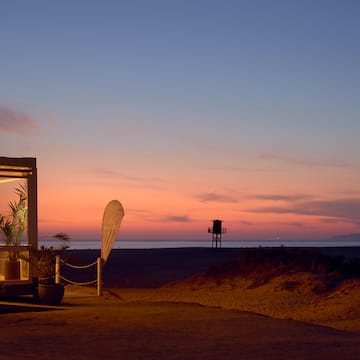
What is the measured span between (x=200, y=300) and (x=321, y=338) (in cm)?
1104

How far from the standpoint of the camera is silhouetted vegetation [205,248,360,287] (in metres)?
22.1

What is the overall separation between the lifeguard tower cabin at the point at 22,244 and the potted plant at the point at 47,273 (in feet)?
0.53

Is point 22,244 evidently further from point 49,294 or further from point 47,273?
point 49,294

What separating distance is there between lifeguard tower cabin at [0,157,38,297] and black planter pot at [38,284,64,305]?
→ 25.3 inches

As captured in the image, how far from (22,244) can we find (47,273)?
3.30 ft

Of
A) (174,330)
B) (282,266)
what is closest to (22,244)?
(174,330)

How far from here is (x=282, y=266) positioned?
22.7m

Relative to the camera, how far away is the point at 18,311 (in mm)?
12258

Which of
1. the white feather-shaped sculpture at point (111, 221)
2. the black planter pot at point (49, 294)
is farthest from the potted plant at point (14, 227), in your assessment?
the white feather-shaped sculpture at point (111, 221)

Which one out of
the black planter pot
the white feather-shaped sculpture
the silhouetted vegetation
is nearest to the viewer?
the black planter pot

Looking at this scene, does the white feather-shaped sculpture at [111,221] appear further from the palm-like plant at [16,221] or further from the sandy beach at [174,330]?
the palm-like plant at [16,221]

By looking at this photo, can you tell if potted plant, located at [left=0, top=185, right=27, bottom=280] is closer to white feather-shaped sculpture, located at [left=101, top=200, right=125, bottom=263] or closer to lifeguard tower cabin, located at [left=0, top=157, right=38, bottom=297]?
lifeguard tower cabin, located at [left=0, top=157, right=38, bottom=297]

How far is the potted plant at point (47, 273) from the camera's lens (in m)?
12.9

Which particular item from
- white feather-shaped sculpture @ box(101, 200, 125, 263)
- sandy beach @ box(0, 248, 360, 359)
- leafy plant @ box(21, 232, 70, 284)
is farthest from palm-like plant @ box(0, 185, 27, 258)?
white feather-shaped sculpture @ box(101, 200, 125, 263)
